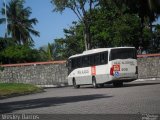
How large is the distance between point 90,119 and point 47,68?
3938 cm

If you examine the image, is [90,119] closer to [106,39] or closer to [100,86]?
[100,86]

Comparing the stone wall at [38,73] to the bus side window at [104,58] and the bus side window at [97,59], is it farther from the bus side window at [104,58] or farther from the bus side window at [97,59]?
the bus side window at [104,58]

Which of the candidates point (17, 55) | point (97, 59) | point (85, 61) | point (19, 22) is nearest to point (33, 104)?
point (97, 59)

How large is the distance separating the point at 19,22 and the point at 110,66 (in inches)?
1865

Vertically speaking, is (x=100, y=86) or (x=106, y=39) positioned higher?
(x=106, y=39)

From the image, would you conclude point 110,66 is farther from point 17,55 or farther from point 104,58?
point 17,55

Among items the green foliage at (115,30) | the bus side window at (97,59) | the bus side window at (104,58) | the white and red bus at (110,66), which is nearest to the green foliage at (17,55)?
the green foliage at (115,30)

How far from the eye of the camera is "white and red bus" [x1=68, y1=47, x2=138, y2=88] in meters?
32.4

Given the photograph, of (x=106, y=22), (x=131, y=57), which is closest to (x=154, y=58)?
(x=131, y=57)

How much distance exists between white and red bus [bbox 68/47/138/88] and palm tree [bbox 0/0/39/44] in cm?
4164

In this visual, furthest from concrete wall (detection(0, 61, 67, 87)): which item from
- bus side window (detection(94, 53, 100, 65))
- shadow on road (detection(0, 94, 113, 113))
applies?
shadow on road (detection(0, 94, 113, 113))

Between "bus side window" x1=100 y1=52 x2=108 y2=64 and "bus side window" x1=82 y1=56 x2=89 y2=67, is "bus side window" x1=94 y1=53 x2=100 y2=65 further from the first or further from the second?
"bus side window" x1=82 y1=56 x2=89 y2=67

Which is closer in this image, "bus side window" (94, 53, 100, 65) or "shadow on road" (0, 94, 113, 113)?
"shadow on road" (0, 94, 113, 113)

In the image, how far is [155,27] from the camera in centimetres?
7456
